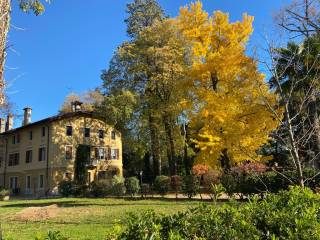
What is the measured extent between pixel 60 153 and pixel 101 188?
1299cm

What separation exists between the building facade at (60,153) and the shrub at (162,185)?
16238 mm

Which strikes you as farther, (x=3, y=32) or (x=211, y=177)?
(x=211, y=177)

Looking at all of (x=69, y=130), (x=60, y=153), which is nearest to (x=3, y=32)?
(x=60, y=153)

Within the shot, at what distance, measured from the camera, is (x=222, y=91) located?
24.6m

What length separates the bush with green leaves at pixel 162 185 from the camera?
29.5m

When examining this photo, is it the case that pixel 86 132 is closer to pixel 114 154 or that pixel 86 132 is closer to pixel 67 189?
pixel 114 154

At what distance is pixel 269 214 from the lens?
4.35 meters

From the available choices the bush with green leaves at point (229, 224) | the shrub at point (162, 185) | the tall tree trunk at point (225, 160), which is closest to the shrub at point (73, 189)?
the shrub at point (162, 185)

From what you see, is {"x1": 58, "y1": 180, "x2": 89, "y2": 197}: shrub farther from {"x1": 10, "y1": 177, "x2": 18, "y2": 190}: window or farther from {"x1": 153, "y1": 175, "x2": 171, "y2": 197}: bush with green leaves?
{"x1": 10, "y1": 177, "x2": 18, "y2": 190}: window

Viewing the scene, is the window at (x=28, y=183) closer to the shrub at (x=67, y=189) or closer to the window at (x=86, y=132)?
the window at (x=86, y=132)

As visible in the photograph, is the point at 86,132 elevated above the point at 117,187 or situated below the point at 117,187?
above

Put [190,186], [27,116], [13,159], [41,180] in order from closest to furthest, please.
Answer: [190,186] < [41,180] < [13,159] < [27,116]

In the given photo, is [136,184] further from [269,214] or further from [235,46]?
[269,214]

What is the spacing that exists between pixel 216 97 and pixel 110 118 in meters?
19.0
